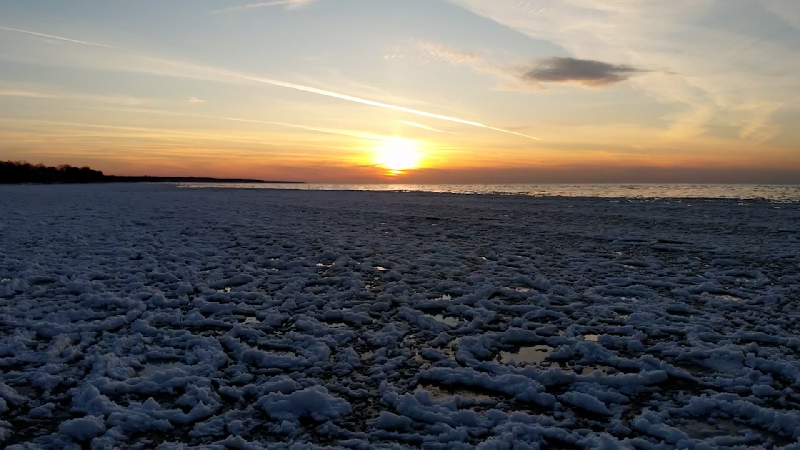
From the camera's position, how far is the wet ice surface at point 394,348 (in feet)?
13.8

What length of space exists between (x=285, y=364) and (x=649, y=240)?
13.3m

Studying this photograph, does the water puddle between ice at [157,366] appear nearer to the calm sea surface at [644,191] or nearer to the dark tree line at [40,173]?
the calm sea surface at [644,191]

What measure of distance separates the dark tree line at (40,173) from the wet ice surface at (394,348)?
7317cm

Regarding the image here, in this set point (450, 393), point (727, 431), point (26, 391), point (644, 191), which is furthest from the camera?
point (644, 191)

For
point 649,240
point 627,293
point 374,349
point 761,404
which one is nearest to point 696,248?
point 649,240

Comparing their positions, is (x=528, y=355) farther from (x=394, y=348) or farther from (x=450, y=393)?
(x=394, y=348)

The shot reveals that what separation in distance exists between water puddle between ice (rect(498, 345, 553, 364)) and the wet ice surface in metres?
0.04

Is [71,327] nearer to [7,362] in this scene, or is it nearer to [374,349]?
[7,362]

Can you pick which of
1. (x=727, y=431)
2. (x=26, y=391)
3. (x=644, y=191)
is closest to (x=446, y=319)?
(x=727, y=431)

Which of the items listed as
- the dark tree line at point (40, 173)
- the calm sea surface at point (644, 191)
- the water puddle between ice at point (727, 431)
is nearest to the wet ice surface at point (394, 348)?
the water puddle between ice at point (727, 431)

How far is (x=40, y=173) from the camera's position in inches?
3019

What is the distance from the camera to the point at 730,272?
10305 mm

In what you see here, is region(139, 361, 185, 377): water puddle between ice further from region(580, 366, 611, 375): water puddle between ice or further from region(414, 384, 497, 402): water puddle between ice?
region(580, 366, 611, 375): water puddle between ice

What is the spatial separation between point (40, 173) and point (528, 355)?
303ft
